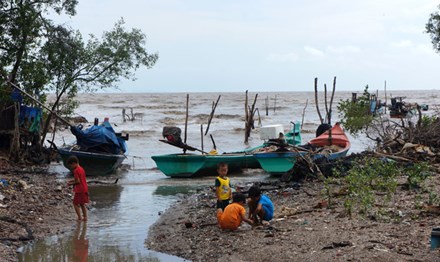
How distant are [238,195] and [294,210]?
142cm

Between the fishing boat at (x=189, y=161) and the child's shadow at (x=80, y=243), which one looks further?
the fishing boat at (x=189, y=161)

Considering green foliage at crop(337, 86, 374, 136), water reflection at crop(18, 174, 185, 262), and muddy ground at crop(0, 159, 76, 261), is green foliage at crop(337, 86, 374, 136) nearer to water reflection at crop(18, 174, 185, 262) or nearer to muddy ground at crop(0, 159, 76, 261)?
water reflection at crop(18, 174, 185, 262)

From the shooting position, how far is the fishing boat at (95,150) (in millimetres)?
18406

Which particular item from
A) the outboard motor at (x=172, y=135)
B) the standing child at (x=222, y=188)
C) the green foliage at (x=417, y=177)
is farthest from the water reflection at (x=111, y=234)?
the green foliage at (x=417, y=177)

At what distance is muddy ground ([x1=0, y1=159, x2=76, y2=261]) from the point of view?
9.05 m

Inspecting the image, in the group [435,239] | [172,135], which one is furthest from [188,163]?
[435,239]

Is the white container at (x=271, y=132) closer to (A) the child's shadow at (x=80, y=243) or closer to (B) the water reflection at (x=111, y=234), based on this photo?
(B) the water reflection at (x=111, y=234)

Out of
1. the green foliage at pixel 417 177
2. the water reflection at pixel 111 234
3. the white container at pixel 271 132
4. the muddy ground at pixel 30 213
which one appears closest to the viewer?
the water reflection at pixel 111 234

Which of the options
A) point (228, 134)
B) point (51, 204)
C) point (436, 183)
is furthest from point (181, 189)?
point (228, 134)

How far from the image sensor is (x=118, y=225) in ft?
35.4

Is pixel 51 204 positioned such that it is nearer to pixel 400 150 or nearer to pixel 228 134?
pixel 400 150

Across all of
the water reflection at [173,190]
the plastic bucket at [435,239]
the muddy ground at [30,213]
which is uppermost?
the plastic bucket at [435,239]

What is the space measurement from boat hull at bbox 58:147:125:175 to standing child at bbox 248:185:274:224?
33.0ft

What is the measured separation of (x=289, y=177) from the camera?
49.1 feet
